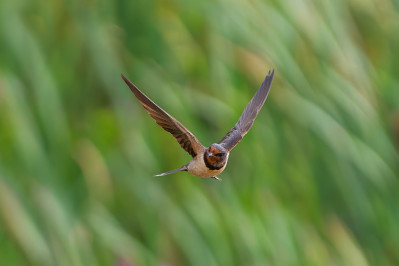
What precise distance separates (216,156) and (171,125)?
0.04 meters

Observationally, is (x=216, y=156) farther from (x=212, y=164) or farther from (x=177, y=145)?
(x=177, y=145)

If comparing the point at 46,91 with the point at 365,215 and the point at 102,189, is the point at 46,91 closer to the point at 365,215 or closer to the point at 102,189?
the point at 102,189

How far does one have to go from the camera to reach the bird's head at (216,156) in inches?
27.9

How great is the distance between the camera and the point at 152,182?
105 inches

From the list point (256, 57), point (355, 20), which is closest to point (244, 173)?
point (256, 57)

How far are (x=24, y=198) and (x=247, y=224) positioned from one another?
70 centimetres

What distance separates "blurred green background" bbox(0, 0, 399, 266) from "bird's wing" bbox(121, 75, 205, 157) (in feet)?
5.18

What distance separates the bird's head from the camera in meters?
0.71

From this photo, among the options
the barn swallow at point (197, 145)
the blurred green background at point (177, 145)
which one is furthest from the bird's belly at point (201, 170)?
the blurred green background at point (177, 145)

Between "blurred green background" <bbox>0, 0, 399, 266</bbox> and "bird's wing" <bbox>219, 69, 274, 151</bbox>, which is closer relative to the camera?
"bird's wing" <bbox>219, 69, 274, 151</bbox>

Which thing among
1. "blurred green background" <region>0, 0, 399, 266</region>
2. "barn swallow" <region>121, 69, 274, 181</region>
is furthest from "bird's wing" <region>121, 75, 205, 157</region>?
"blurred green background" <region>0, 0, 399, 266</region>

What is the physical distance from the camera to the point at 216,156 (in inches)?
28.0

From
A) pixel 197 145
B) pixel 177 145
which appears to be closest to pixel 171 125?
pixel 197 145

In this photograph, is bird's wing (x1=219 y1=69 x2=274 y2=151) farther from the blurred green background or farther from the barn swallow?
the blurred green background
